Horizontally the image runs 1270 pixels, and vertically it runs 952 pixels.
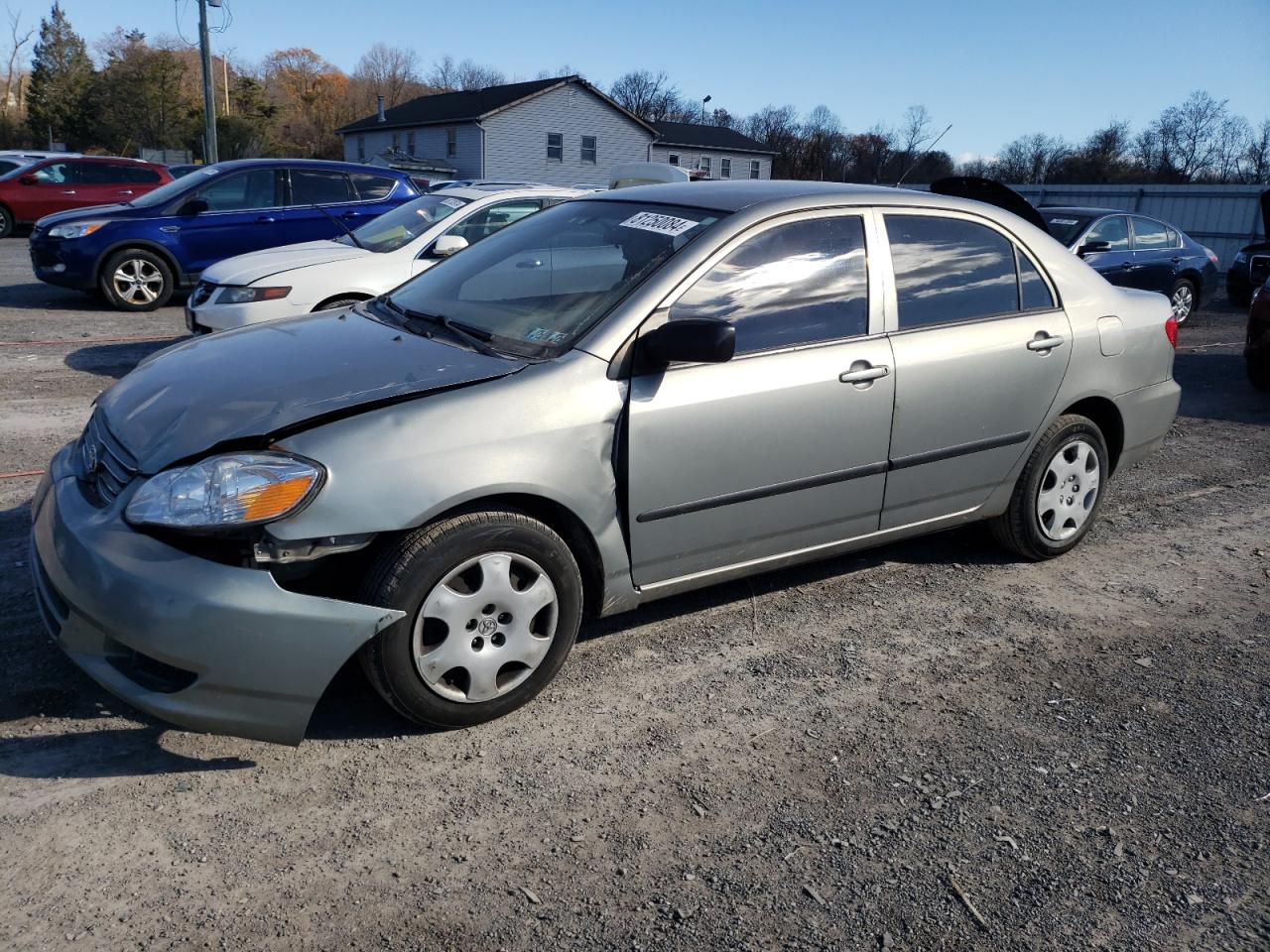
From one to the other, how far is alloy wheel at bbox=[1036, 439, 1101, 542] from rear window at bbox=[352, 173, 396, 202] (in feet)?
30.8

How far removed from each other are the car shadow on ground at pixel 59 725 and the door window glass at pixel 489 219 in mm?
5766

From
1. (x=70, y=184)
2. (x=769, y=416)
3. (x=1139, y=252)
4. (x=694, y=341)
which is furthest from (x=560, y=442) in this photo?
(x=70, y=184)

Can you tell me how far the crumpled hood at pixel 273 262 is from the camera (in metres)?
8.12

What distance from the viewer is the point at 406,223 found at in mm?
8992

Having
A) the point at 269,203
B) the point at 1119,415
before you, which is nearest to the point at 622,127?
the point at 269,203

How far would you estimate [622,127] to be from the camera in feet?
171

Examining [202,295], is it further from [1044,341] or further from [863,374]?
[1044,341]

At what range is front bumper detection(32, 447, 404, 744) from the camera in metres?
2.82

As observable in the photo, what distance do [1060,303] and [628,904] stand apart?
3.43 m

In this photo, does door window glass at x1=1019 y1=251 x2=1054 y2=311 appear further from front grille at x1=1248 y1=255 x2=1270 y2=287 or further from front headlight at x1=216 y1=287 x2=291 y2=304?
front grille at x1=1248 y1=255 x2=1270 y2=287

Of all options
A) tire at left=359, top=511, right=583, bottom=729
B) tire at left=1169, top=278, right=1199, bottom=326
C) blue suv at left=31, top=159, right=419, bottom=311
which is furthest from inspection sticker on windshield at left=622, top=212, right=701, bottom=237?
tire at left=1169, top=278, right=1199, bottom=326

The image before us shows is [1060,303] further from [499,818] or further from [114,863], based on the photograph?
[114,863]

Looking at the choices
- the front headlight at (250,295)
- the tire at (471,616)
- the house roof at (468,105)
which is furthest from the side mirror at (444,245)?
the house roof at (468,105)

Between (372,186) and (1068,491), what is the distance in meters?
9.57
